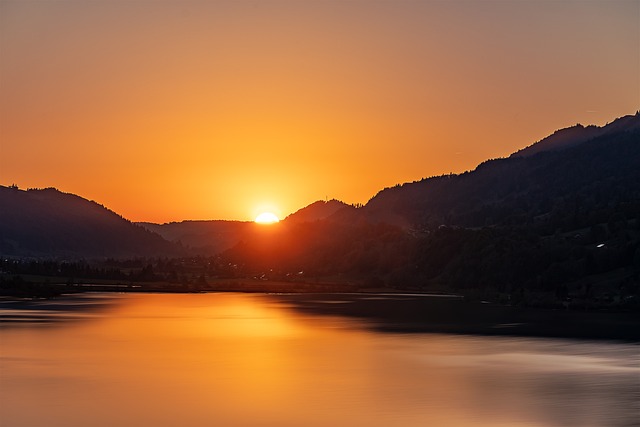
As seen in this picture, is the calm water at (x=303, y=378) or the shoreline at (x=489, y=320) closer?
the calm water at (x=303, y=378)

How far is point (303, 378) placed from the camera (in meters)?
72.7

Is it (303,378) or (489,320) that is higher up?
(489,320)

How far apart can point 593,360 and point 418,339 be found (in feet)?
85.3

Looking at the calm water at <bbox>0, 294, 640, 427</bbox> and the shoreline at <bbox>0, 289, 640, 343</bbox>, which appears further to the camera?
the shoreline at <bbox>0, 289, 640, 343</bbox>

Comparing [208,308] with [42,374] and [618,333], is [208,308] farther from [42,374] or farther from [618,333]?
[42,374]

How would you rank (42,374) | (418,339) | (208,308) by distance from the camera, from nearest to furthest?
1. (42,374)
2. (418,339)
3. (208,308)

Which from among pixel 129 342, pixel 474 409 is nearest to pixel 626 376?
pixel 474 409

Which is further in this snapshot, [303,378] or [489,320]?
[489,320]

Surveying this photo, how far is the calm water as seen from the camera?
181ft

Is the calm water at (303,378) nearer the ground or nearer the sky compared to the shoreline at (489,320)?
nearer the ground

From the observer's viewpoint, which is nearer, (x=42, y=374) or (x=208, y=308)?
(x=42, y=374)

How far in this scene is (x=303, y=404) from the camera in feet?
196

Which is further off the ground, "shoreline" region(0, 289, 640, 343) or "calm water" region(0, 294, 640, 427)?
"shoreline" region(0, 289, 640, 343)

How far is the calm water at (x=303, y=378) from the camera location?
55.2m
